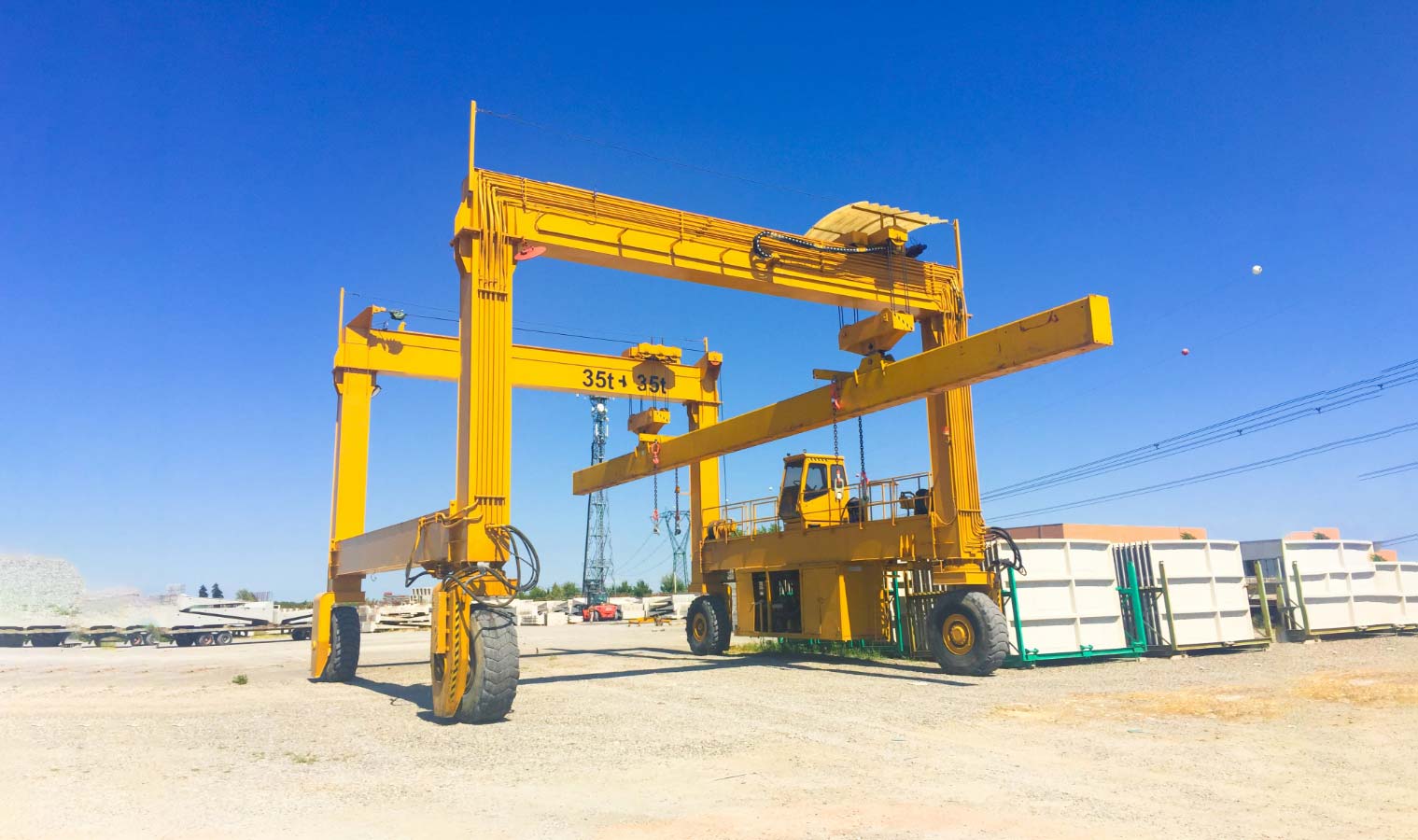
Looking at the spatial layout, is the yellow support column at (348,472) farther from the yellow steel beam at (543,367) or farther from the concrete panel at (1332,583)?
the concrete panel at (1332,583)

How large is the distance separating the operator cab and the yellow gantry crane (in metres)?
0.04

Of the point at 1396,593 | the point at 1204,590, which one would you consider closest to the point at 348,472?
the point at 1204,590

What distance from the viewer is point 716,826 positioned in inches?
195

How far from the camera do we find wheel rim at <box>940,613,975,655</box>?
42.6 ft

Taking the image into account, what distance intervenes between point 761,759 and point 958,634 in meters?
7.18

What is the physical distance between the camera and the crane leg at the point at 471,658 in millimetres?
9086

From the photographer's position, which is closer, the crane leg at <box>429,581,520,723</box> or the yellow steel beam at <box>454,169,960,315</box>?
the crane leg at <box>429,581,520,723</box>

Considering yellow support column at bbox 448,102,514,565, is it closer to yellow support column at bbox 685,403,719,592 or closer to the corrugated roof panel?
the corrugated roof panel

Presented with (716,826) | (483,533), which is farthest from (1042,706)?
(483,533)

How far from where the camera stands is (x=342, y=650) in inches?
572

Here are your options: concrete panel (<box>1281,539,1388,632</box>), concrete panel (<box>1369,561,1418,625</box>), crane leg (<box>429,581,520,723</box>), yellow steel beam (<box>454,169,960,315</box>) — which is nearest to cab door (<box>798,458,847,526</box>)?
yellow steel beam (<box>454,169,960,315</box>)

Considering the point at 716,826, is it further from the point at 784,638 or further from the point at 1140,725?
the point at 784,638

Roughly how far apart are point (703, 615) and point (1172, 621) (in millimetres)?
9398

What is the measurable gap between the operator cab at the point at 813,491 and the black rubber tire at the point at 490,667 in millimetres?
8394
